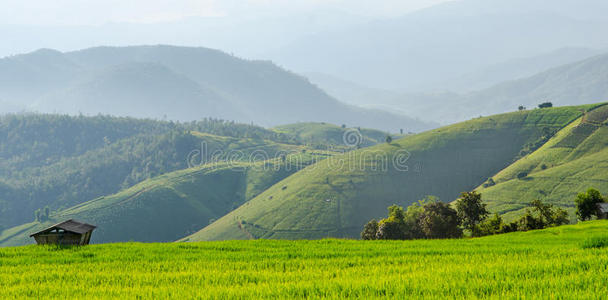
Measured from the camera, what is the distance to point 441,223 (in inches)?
3799

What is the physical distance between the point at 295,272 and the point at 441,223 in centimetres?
7799

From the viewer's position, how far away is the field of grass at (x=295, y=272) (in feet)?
60.9

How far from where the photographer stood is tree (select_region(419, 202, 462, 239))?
3799 inches

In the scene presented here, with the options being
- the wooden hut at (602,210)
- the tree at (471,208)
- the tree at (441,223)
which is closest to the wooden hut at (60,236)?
the tree at (441,223)

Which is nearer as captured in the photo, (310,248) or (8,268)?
(8,268)

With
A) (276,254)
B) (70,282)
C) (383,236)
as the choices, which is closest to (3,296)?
(70,282)

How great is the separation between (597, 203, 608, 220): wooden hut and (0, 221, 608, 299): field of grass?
7871cm

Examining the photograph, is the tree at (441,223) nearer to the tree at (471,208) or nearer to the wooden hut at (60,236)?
the tree at (471,208)

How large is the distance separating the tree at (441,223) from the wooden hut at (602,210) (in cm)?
3090

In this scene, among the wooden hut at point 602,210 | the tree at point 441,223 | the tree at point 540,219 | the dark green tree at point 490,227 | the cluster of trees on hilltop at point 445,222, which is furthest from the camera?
the tree at point 441,223

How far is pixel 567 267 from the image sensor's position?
72.7 ft

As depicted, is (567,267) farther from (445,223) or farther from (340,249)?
(445,223)

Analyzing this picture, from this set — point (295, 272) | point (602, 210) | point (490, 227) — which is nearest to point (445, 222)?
point (490, 227)

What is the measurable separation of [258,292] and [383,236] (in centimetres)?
8231
